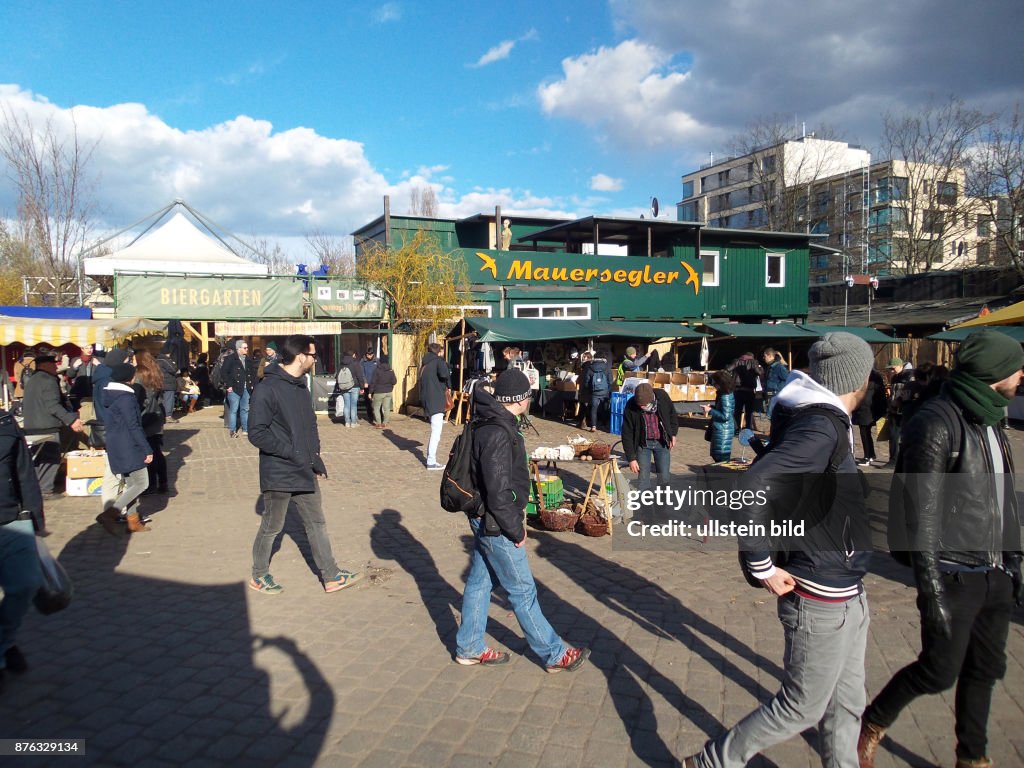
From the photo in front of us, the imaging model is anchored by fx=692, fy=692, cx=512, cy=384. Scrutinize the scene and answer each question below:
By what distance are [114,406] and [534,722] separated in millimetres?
5382

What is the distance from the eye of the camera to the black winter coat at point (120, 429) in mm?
6836

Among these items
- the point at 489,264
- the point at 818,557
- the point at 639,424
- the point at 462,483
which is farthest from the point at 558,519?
the point at 489,264

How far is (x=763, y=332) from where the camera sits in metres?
19.9

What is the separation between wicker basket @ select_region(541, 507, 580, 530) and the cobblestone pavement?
17 cm

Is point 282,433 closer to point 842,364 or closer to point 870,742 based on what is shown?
point 842,364

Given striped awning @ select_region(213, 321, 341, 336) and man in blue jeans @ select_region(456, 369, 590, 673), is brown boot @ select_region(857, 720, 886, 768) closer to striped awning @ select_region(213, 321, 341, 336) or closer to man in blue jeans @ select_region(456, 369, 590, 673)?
man in blue jeans @ select_region(456, 369, 590, 673)

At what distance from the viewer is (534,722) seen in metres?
3.58

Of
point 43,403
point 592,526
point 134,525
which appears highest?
point 43,403

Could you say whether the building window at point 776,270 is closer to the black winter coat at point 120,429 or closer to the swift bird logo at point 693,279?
the swift bird logo at point 693,279

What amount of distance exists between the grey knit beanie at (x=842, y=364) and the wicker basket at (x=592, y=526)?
459 centimetres

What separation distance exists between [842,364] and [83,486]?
9.03m

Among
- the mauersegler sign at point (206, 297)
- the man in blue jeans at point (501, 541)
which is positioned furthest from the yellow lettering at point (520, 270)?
the man in blue jeans at point (501, 541)

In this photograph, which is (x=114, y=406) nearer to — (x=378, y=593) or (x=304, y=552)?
(x=304, y=552)

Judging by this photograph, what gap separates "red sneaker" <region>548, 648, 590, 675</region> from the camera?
161 inches
